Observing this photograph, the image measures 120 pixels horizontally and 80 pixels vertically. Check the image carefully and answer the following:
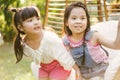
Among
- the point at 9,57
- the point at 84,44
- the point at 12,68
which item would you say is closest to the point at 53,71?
the point at 84,44

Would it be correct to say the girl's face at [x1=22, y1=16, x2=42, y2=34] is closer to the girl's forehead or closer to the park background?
the girl's forehead

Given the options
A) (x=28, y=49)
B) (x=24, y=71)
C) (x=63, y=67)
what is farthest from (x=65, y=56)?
(x=24, y=71)

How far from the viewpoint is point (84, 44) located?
109 inches

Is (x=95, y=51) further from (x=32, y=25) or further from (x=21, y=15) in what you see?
(x=21, y=15)

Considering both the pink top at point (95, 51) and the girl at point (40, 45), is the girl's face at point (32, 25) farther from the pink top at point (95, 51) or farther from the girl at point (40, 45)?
the pink top at point (95, 51)

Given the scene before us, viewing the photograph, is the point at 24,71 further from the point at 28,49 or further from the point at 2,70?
the point at 28,49

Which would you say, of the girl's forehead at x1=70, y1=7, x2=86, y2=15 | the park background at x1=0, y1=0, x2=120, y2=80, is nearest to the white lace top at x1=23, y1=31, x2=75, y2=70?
the girl's forehead at x1=70, y1=7, x2=86, y2=15

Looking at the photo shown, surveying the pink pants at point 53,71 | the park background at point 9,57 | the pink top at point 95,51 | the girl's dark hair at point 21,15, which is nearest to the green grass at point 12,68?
the park background at point 9,57

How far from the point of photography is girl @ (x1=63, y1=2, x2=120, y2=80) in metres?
2.74

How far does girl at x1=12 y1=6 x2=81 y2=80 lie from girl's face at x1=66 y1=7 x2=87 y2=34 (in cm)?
16

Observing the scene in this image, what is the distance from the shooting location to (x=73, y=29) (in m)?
2.75

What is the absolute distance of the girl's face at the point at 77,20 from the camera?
8.93 feet

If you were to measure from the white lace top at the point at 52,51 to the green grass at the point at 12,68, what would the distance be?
6.67ft

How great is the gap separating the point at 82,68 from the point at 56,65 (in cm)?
23
